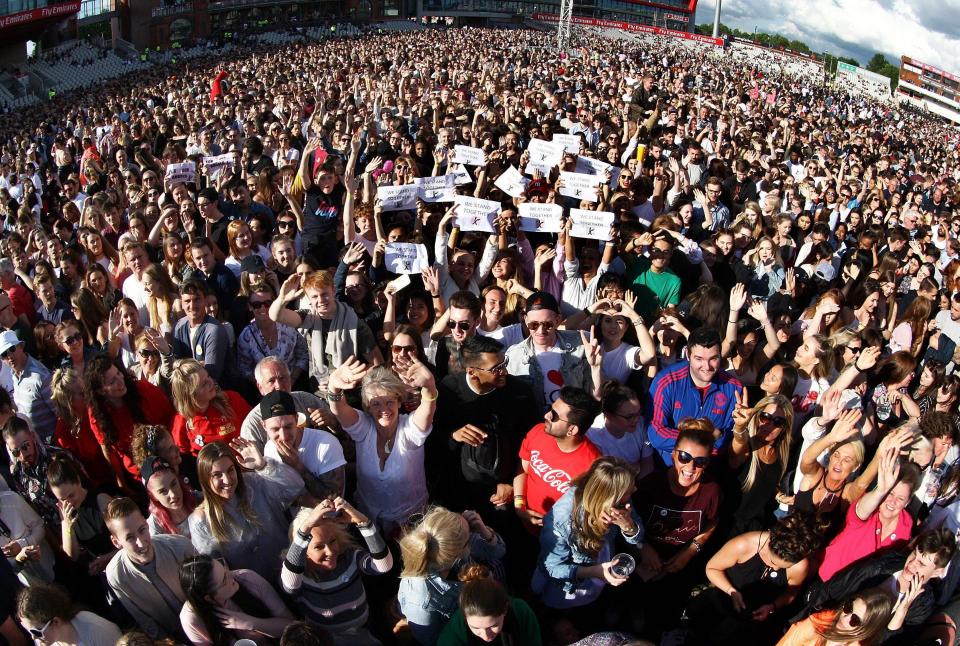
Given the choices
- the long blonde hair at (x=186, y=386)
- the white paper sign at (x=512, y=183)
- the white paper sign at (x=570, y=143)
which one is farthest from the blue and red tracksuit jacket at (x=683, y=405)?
the white paper sign at (x=570, y=143)

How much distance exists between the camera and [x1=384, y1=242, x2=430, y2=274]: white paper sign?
4.98m

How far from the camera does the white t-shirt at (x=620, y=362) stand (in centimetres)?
440

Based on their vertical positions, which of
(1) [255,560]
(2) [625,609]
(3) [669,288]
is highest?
(3) [669,288]

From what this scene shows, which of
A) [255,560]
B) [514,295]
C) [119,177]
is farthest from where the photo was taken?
[119,177]

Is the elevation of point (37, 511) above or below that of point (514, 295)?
below

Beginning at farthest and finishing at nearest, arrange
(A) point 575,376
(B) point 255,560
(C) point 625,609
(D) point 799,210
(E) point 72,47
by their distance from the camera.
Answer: (E) point 72,47
(D) point 799,210
(A) point 575,376
(C) point 625,609
(B) point 255,560

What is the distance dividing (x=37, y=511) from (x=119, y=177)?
637cm

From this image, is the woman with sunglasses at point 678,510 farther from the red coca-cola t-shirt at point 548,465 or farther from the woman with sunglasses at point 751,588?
the red coca-cola t-shirt at point 548,465

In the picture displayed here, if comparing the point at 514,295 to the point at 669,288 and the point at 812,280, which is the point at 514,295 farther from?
the point at 812,280

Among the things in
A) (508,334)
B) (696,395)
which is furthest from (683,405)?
(508,334)

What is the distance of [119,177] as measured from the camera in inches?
339

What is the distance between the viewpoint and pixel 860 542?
3.27 m

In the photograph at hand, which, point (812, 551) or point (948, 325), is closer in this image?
point (812, 551)

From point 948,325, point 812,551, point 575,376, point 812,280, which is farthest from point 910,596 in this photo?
point 812,280
